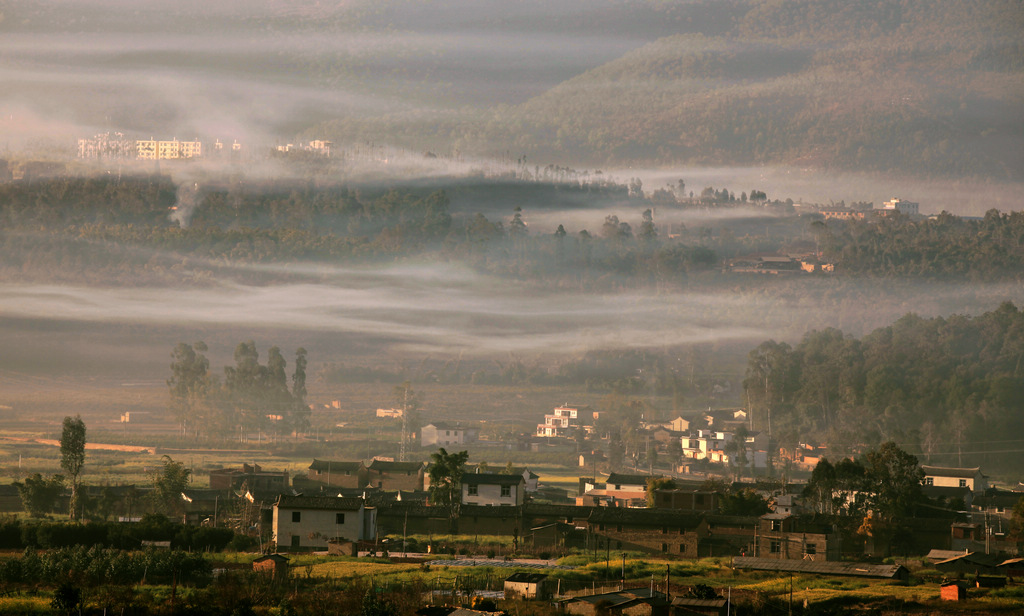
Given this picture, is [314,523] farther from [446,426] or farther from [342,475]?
[446,426]

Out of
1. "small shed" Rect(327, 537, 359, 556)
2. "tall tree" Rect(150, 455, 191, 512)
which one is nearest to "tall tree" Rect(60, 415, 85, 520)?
"tall tree" Rect(150, 455, 191, 512)

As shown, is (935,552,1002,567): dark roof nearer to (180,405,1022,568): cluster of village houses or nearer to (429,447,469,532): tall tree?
(180,405,1022,568): cluster of village houses

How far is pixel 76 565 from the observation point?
191ft

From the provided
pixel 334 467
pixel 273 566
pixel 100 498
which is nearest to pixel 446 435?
pixel 334 467

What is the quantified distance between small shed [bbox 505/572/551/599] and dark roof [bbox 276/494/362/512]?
19265 mm

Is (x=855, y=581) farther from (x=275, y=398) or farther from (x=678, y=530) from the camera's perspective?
(x=275, y=398)

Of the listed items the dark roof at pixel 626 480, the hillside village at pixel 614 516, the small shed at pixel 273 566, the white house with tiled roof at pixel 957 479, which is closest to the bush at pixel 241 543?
the hillside village at pixel 614 516

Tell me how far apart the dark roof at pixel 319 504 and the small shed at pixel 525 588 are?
758 inches

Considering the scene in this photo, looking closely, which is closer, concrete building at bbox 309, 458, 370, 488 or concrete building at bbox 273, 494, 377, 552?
concrete building at bbox 273, 494, 377, 552

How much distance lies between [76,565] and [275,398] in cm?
13624

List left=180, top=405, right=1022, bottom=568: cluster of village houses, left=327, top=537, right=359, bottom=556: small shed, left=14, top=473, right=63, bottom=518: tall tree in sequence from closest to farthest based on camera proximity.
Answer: left=327, top=537, right=359, bottom=556: small shed < left=180, top=405, right=1022, bottom=568: cluster of village houses < left=14, top=473, right=63, bottom=518: tall tree

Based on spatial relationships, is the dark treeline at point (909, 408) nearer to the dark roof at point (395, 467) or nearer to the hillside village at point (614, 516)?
the hillside village at point (614, 516)

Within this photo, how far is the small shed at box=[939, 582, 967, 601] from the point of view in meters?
55.7

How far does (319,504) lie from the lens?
75.2 metres
